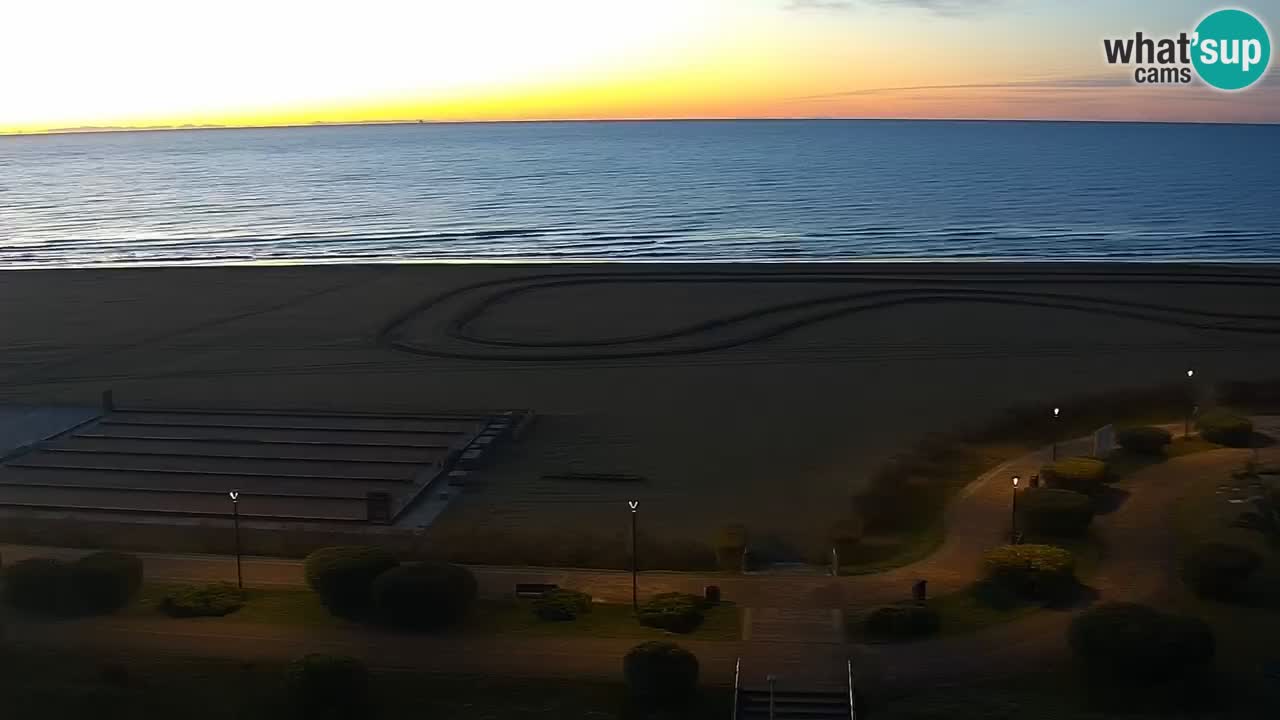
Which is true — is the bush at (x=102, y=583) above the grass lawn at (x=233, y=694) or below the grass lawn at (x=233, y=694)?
above

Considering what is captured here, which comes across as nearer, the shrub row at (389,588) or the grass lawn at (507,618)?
the grass lawn at (507,618)

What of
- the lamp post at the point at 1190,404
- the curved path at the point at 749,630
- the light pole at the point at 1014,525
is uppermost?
the lamp post at the point at 1190,404

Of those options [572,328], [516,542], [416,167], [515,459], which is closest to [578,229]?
[572,328]

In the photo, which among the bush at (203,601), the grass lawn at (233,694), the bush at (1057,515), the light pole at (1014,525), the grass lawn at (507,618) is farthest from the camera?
the light pole at (1014,525)

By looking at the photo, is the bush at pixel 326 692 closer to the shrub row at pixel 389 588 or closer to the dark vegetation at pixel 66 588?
the shrub row at pixel 389 588

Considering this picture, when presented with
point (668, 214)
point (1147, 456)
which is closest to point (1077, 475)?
point (1147, 456)

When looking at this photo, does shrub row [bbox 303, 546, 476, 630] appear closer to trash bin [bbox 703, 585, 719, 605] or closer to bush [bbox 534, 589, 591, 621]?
bush [bbox 534, 589, 591, 621]

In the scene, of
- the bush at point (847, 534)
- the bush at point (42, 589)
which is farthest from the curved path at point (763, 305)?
the bush at point (42, 589)

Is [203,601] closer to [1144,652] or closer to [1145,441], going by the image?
[1144,652]
